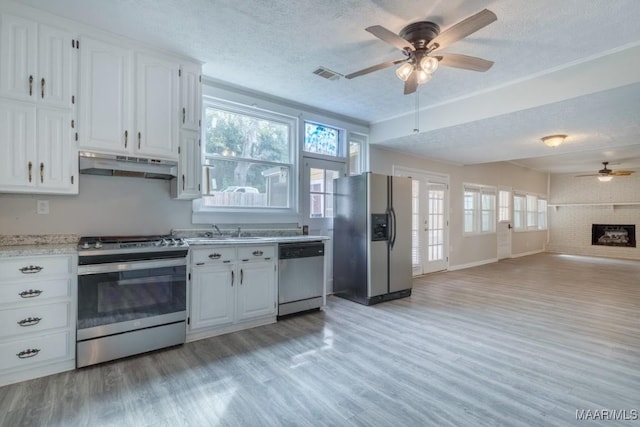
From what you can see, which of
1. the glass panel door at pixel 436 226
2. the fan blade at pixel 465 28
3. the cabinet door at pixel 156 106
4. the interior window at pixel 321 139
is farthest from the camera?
the glass panel door at pixel 436 226

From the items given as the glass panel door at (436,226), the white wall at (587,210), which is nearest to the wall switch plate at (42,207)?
the glass panel door at (436,226)

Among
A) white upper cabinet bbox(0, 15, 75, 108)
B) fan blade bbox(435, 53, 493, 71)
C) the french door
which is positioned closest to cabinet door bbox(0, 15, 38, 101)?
white upper cabinet bbox(0, 15, 75, 108)

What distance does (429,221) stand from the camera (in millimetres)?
6246

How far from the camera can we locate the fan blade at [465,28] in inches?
73.4

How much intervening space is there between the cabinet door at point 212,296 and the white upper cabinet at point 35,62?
1.82 m

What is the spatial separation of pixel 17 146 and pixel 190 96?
143cm

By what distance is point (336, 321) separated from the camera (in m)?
3.51

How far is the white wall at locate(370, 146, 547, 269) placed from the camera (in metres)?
5.59

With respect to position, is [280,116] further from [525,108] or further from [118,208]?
[525,108]

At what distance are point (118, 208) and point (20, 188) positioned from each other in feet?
2.40

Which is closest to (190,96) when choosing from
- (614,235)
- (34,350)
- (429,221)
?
(34,350)

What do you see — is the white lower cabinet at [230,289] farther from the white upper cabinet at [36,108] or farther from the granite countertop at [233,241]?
the white upper cabinet at [36,108]

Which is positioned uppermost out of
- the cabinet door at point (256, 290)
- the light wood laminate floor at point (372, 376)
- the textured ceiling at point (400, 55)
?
the textured ceiling at point (400, 55)

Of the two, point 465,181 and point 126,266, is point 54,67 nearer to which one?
point 126,266
